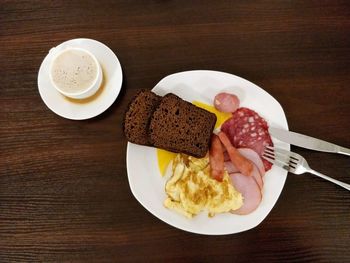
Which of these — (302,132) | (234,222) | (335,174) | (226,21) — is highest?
(226,21)

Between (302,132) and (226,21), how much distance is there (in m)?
0.44

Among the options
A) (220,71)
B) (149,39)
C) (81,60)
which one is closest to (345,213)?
(220,71)

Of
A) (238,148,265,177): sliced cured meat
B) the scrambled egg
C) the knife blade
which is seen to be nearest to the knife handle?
the knife blade

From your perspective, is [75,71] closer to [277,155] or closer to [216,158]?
[216,158]

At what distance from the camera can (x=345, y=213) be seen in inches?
45.6

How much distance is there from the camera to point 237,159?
3.71 ft

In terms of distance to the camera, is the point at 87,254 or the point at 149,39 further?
the point at 149,39

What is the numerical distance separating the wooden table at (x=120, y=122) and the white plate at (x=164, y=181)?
0.16ft

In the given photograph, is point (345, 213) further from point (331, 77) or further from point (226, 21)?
point (226, 21)

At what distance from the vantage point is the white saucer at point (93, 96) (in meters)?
1.16

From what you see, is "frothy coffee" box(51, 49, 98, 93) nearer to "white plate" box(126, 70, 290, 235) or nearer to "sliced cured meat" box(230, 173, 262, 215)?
"white plate" box(126, 70, 290, 235)

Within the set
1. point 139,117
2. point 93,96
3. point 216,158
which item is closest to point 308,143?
point 216,158

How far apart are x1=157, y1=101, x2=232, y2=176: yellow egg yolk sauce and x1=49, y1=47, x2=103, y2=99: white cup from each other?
0.94 feet

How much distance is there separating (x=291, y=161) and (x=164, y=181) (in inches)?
15.4
